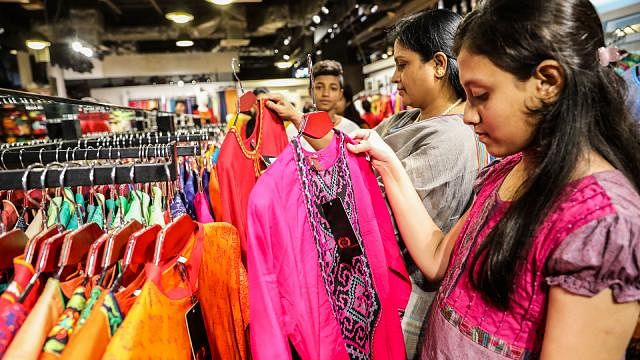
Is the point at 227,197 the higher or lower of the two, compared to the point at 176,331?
higher

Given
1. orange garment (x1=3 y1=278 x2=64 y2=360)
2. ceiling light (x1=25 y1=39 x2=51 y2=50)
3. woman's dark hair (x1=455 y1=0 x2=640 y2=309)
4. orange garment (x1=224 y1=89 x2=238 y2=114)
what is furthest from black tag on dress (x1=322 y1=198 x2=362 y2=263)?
orange garment (x1=224 y1=89 x2=238 y2=114)

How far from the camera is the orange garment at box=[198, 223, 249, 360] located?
102cm

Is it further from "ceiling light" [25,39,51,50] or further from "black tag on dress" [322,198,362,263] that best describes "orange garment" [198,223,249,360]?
"ceiling light" [25,39,51,50]

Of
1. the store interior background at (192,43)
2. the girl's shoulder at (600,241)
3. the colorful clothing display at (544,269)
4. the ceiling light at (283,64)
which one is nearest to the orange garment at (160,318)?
the colorful clothing display at (544,269)

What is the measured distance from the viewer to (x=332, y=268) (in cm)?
110

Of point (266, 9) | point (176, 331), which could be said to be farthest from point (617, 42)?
point (266, 9)

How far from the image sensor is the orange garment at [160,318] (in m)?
0.69

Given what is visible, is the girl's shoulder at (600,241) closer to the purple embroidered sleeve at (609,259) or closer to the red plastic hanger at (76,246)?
the purple embroidered sleeve at (609,259)

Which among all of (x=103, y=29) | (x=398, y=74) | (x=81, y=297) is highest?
(x=103, y=29)

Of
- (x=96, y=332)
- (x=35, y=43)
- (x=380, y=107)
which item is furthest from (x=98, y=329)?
(x=35, y=43)

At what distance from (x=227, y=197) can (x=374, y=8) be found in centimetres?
525

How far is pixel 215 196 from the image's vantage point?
1.28 meters

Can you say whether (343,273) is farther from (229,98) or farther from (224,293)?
(229,98)

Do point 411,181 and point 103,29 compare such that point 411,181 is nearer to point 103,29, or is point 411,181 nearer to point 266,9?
point 266,9
